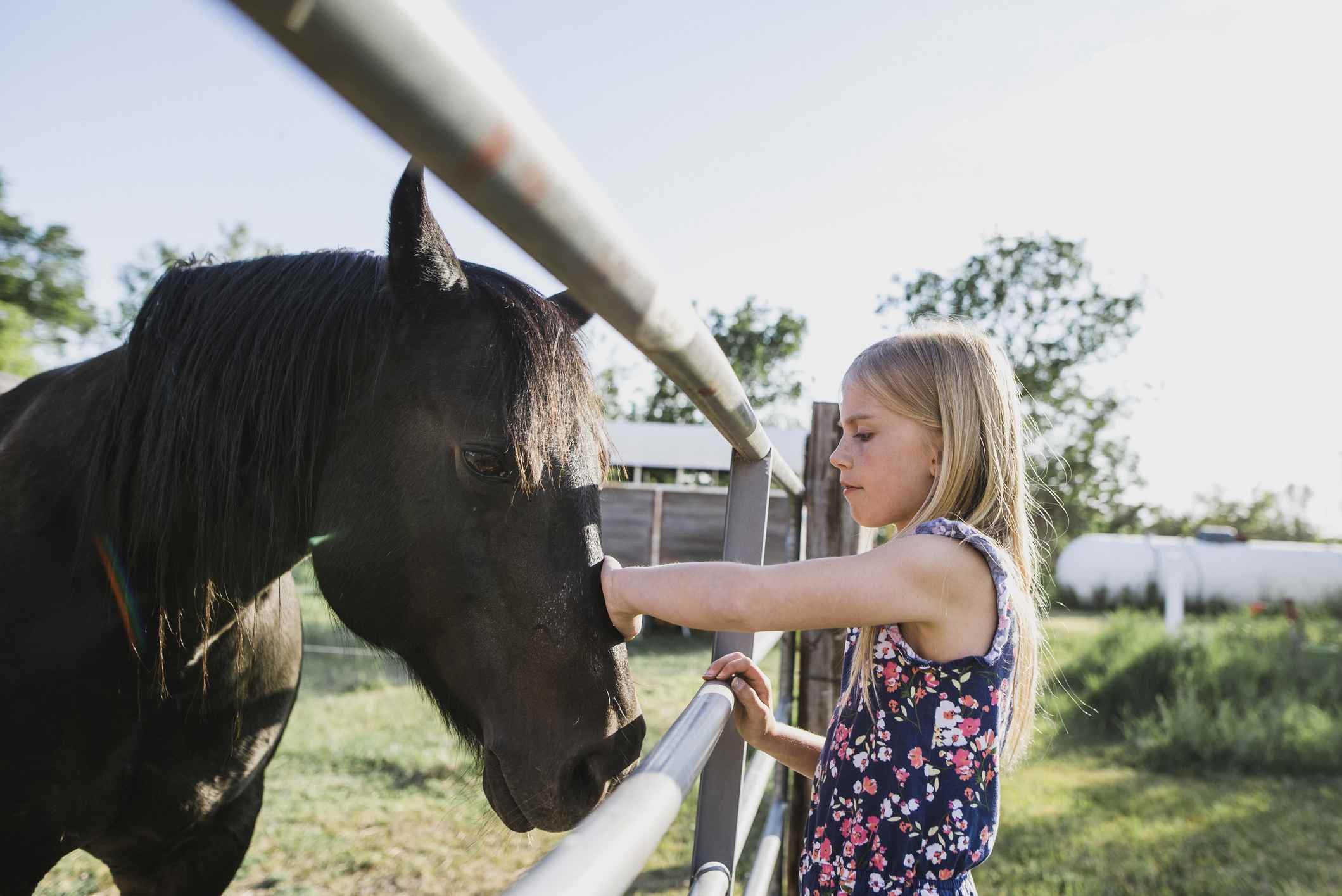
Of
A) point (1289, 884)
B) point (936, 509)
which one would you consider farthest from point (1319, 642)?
point (936, 509)

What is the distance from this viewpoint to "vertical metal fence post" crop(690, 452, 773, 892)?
1.32m

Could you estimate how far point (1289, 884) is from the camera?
3785 millimetres

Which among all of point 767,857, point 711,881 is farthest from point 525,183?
point 767,857

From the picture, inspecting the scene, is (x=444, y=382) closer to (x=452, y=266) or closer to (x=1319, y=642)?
(x=452, y=266)

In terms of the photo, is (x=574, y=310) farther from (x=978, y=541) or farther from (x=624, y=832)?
(x=624, y=832)

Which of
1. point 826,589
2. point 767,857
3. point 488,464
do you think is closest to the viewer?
point 826,589

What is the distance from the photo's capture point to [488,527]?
139 cm

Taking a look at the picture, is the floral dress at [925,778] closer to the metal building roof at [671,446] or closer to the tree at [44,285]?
the tree at [44,285]

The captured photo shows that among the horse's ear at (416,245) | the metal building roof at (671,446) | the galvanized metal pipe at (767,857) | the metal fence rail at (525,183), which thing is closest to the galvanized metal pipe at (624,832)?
the metal fence rail at (525,183)

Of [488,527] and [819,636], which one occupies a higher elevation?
[488,527]

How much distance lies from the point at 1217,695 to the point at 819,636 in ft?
20.1

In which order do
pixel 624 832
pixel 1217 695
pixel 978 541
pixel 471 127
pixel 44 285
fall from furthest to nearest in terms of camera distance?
pixel 44 285, pixel 1217 695, pixel 978 541, pixel 624 832, pixel 471 127

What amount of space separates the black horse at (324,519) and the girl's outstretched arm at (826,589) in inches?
12.6

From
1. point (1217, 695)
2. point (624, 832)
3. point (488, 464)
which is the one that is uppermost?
point (488, 464)
